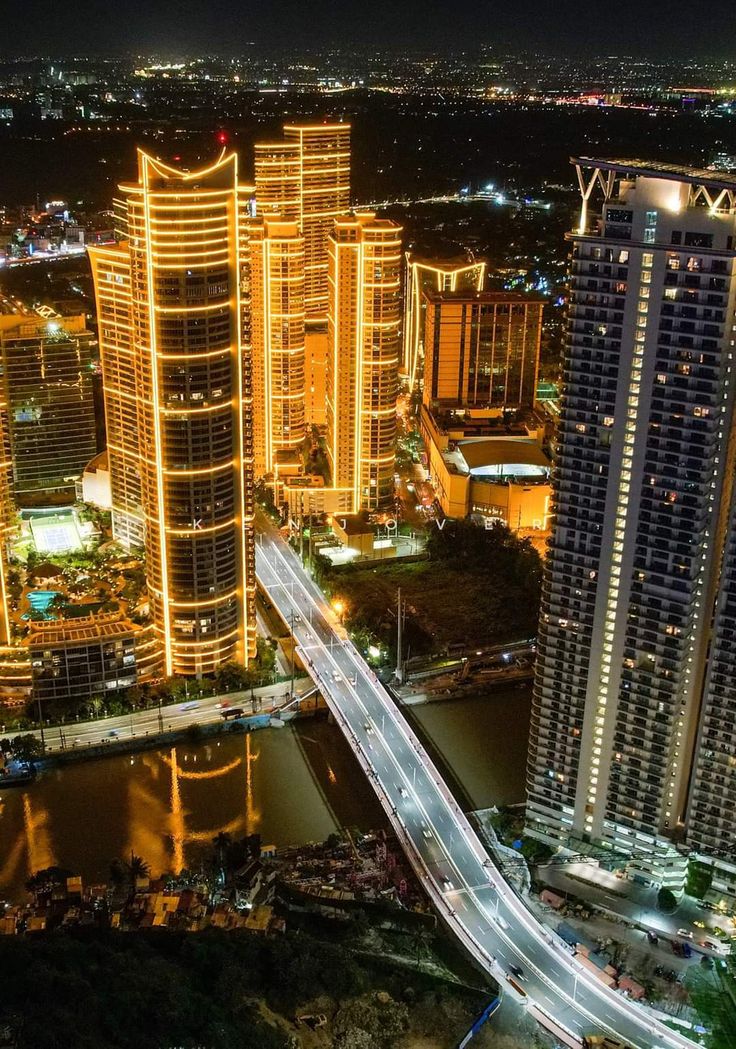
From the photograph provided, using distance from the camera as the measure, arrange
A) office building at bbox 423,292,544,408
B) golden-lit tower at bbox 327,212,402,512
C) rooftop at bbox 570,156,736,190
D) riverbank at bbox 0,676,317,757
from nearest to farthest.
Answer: rooftop at bbox 570,156,736,190, riverbank at bbox 0,676,317,757, golden-lit tower at bbox 327,212,402,512, office building at bbox 423,292,544,408

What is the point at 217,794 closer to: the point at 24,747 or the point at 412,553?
the point at 24,747

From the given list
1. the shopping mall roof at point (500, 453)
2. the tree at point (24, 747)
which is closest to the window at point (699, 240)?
the tree at point (24, 747)

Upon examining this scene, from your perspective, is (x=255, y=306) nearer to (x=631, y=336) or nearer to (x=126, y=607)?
(x=126, y=607)

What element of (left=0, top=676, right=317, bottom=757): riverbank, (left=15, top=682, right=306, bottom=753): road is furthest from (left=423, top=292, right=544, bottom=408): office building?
(left=15, top=682, right=306, bottom=753): road

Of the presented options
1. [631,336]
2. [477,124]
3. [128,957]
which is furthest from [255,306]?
[477,124]

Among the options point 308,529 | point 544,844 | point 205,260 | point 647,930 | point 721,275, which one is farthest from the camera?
point 308,529

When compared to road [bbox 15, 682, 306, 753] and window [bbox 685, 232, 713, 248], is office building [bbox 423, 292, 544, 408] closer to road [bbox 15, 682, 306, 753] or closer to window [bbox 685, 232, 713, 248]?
road [bbox 15, 682, 306, 753]

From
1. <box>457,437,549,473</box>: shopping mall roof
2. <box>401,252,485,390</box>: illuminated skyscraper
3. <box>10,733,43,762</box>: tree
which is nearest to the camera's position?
<box>10,733,43,762</box>: tree
